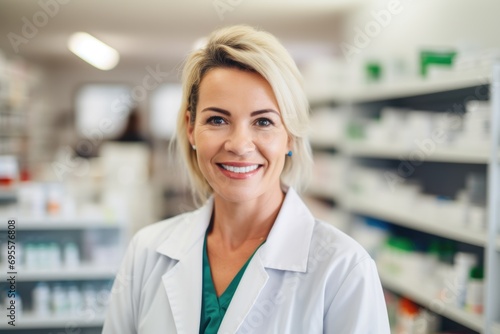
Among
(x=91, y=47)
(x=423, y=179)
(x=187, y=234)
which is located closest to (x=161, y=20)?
(x=91, y=47)

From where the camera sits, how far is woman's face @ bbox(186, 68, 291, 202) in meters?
1.29

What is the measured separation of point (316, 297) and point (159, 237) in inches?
20.5

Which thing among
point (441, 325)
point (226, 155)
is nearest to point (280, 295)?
point (226, 155)

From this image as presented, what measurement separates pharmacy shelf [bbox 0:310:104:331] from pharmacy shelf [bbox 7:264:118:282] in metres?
0.24

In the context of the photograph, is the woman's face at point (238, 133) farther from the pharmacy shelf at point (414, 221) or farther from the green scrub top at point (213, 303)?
the pharmacy shelf at point (414, 221)

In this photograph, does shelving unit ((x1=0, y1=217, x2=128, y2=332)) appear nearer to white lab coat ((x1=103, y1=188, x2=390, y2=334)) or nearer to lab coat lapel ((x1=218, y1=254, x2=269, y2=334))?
white lab coat ((x1=103, y1=188, x2=390, y2=334))

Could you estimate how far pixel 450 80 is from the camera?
2.69 metres

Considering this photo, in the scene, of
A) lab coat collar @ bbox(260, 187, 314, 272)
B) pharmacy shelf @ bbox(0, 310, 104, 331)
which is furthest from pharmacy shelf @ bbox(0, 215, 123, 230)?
lab coat collar @ bbox(260, 187, 314, 272)

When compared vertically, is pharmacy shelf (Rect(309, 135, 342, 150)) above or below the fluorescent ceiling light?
below

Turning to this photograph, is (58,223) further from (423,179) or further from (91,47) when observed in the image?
(91,47)

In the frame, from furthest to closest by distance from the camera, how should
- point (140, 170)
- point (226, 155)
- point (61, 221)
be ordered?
point (140, 170) → point (61, 221) → point (226, 155)

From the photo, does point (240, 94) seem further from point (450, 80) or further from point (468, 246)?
point (468, 246)

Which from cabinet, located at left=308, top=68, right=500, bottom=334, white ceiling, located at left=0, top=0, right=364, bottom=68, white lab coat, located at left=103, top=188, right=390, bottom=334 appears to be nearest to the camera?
white lab coat, located at left=103, top=188, right=390, bottom=334

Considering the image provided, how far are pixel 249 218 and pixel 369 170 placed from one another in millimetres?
2704
